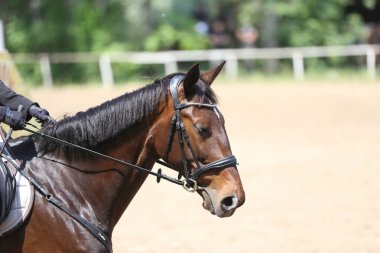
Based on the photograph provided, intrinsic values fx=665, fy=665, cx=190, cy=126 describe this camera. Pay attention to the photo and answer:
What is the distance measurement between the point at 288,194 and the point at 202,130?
614 cm

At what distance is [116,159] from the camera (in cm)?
441

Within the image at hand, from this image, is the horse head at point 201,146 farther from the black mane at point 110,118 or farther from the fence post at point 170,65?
the fence post at point 170,65

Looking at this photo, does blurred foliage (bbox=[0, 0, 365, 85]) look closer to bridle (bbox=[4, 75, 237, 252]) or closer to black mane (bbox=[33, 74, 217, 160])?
black mane (bbox=[33, 74, 217, 160])

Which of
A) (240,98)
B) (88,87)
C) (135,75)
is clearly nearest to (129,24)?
(135,75)

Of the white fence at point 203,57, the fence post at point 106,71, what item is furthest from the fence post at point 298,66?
the fence post at point 106,71

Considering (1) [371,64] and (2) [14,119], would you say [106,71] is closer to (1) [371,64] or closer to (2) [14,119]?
(1) [371,64]

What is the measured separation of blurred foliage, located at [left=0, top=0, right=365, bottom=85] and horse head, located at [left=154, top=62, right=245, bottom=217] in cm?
2420

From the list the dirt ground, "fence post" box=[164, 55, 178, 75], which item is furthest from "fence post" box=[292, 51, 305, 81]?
the dirt ground

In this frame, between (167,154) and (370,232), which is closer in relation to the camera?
(167,154)

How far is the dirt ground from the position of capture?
7840 mm

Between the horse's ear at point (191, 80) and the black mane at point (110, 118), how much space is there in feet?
0.29

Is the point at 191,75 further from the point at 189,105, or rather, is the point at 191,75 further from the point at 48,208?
the point at 48,208

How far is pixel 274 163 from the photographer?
12.6 metres

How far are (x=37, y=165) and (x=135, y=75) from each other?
23.8 meters
